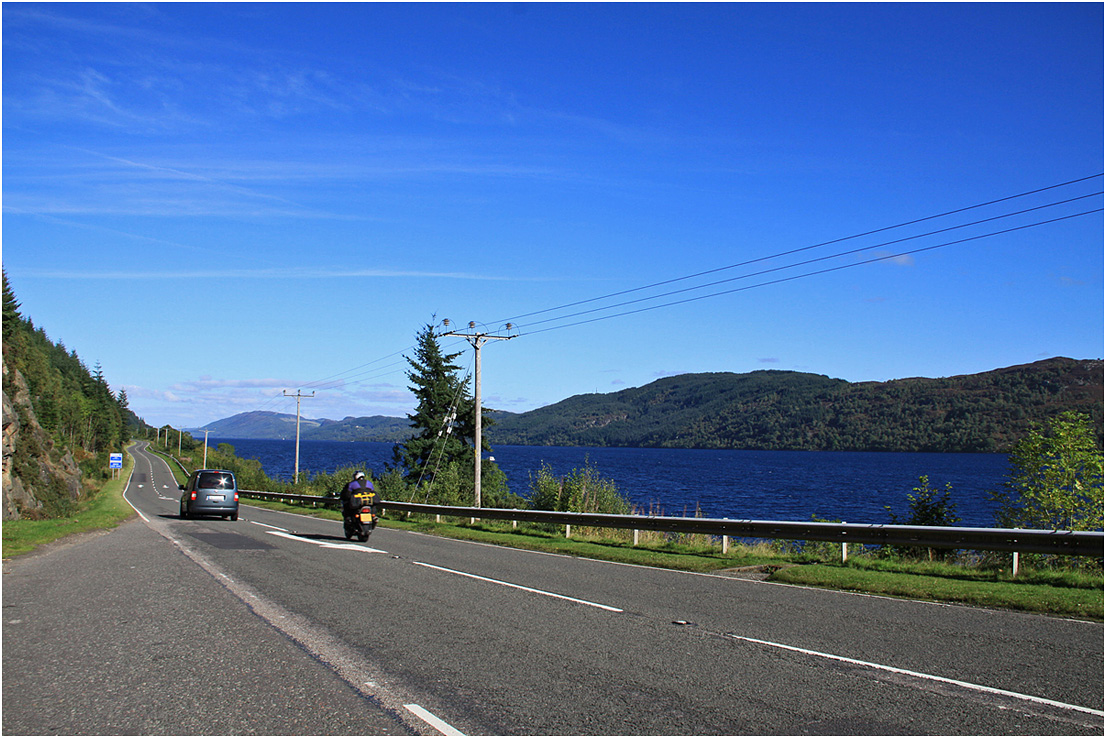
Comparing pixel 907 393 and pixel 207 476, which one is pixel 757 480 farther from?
pixel 907 393

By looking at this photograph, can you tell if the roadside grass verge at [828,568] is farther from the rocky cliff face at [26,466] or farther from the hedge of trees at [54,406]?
the hedge of trees at [54,406]

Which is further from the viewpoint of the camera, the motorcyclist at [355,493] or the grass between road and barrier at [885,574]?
the motorcyclist at [355,493]

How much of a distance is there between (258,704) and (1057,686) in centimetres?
608

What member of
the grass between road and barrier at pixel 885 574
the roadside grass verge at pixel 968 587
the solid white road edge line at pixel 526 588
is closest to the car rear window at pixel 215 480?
the grass between road and barrier at pixel 885 574

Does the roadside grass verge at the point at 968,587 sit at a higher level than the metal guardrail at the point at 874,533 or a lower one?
lower

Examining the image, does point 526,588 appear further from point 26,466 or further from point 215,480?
point 26,466

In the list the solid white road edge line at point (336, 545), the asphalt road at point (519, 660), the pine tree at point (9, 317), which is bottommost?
the solid white road edge line at point (336, 545)

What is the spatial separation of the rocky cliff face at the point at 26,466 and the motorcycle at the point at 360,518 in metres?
19.7

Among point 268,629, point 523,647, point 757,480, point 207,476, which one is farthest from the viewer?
point 757,480

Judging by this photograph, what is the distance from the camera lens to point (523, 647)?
7.11 metres

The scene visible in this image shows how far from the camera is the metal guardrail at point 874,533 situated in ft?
37.3

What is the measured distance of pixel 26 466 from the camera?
43.9 m

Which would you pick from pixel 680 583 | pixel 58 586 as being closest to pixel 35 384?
pixel 58 586

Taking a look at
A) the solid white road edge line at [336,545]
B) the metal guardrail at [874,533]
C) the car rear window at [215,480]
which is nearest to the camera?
the metal guardrail at [874,533]
